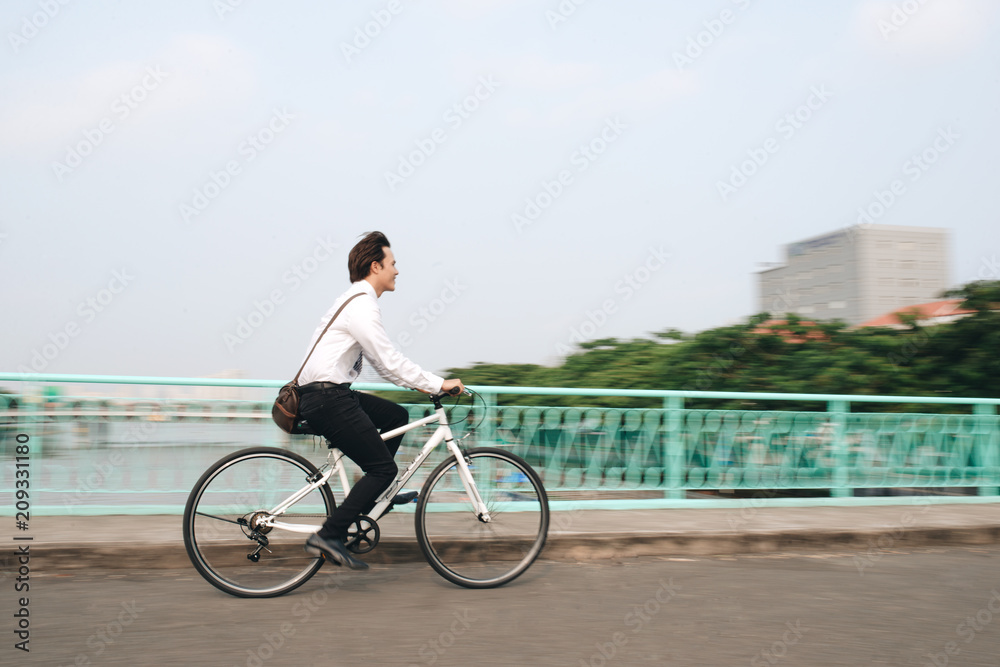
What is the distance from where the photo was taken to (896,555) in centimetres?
609

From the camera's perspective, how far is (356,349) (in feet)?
14.6

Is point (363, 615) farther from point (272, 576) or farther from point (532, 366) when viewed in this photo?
point (532, 366)

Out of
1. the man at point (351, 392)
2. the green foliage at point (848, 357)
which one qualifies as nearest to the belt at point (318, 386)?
the man at point (351, 392)

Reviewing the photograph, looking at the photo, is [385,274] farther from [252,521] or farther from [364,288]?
[252,521]

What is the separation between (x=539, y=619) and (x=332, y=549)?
1.11m

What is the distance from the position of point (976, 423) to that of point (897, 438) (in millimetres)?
1021

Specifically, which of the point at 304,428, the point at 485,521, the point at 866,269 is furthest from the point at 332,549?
the point at 866,269

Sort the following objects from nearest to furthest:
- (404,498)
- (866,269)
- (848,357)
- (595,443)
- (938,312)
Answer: (404,498) → (595,443) → (848,357) → (938,312) → (866,269)

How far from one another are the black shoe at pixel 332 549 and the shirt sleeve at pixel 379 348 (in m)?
0.89

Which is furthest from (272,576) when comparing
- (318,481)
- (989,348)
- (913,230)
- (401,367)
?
(913,230)

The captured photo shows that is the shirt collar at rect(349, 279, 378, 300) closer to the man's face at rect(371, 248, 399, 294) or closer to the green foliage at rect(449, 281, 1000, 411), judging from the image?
the man's face at rect(371, 248, 399, 294)

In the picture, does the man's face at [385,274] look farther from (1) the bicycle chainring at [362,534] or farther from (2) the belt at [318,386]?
(1) the bicycle chainring at [362,534]

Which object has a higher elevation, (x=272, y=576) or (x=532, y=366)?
(x=532, y=366)

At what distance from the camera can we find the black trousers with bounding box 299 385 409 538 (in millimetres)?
4328
